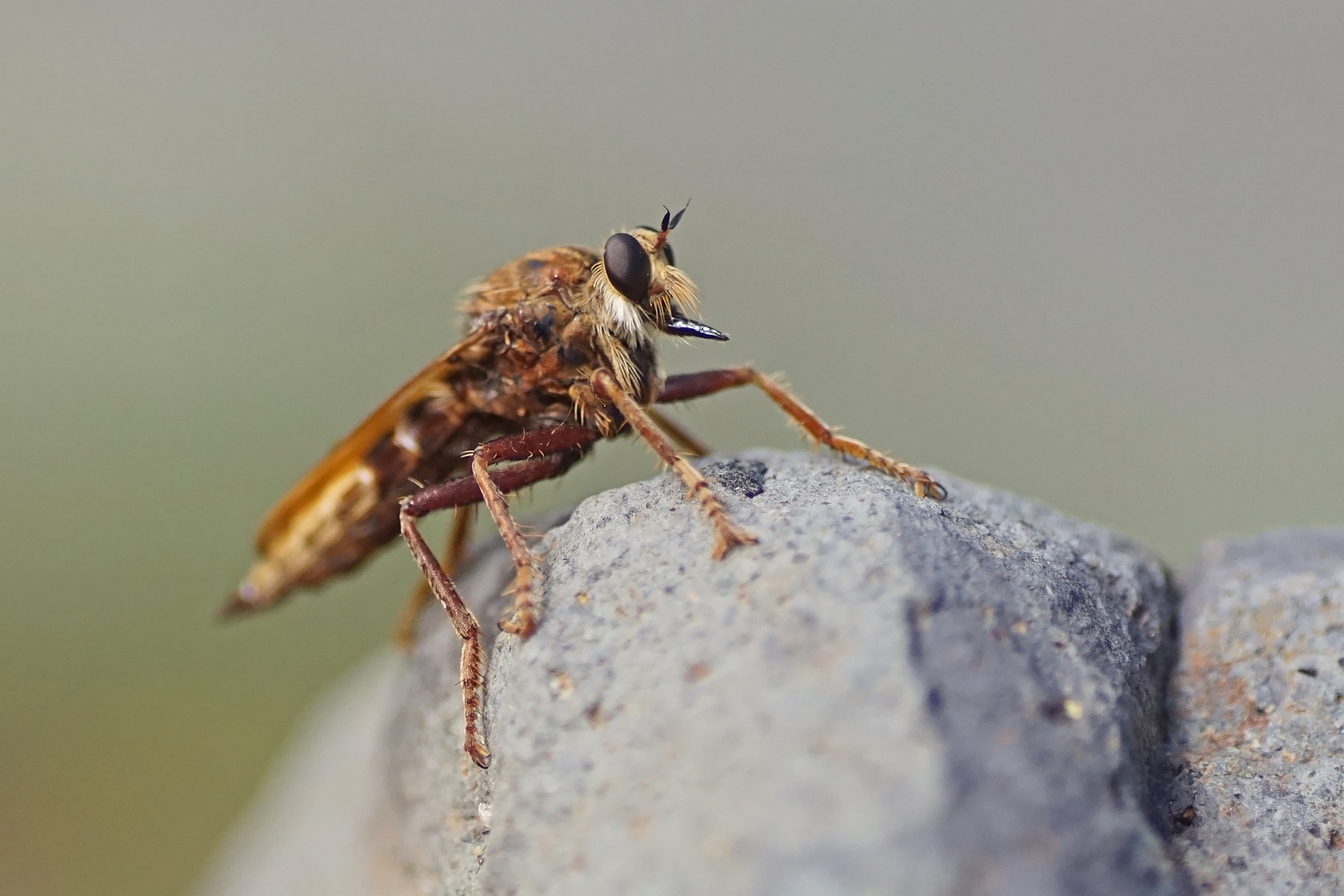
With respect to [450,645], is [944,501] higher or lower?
higher

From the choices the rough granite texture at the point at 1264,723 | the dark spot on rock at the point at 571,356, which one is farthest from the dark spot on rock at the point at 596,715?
the dark spot on rock at the point at 571,356

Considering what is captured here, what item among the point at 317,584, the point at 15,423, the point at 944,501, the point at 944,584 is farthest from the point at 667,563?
the point at 15,423

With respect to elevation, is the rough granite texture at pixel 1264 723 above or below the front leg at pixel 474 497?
below

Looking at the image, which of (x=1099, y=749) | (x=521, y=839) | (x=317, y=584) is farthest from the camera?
(x=317, y=584)

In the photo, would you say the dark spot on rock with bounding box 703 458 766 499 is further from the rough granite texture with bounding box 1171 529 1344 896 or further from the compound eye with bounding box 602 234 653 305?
the rough granite texture with bounding box 1171 529 1344 896

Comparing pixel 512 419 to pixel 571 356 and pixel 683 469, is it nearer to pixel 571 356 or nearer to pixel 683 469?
pixel 571 356

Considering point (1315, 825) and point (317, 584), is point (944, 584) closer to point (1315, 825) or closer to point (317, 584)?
point (1315, 825)

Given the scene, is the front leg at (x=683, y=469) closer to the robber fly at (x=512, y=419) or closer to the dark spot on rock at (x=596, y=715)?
the robber fly at (x=512, y=419)

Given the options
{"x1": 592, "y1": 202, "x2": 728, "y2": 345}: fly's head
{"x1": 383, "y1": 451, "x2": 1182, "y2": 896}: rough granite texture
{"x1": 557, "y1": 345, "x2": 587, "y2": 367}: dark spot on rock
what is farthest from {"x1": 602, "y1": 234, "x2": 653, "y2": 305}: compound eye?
{"x1": 383, "y1": 451, "x2": 1182, "y2": 896}: rough granite texture
